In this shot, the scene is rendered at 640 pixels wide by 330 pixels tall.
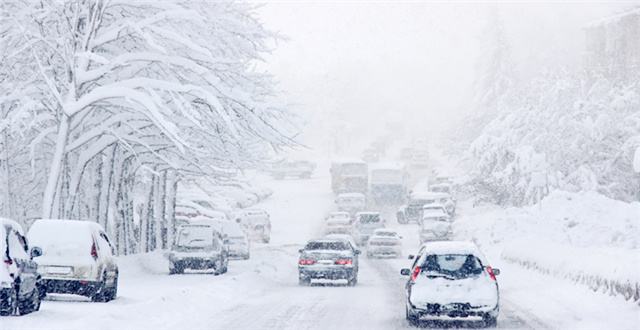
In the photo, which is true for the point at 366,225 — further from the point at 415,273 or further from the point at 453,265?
the point at 415,273

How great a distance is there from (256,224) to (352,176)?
2112cm

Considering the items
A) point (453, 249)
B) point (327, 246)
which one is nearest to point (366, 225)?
point (327, 246)

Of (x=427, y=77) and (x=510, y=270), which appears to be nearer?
(x=510, y=270)

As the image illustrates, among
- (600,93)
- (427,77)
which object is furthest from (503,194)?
(427,77)

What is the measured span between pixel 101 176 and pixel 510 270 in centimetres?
1523

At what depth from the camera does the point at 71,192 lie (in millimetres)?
30359

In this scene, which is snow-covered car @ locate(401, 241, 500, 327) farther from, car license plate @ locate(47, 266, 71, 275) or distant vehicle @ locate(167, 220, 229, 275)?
distant vehicle @ locate(167, 220, 229, 275)

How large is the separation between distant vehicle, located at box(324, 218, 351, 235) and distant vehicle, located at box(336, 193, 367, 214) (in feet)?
42.2

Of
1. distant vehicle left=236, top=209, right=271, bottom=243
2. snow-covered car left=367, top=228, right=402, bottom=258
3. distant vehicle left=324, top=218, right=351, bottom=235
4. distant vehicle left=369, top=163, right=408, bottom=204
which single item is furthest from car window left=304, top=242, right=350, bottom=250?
distant vehicle left=369, top=163, right=408, bottom=204

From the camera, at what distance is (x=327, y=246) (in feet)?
107

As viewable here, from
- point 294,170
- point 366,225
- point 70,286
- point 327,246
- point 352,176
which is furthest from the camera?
point 294,170

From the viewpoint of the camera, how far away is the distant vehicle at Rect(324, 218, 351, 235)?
201ft

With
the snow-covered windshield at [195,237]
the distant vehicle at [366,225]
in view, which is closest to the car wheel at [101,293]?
the snow-covered windshield at [195,237]

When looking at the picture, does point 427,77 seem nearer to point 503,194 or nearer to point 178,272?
point 503,194
